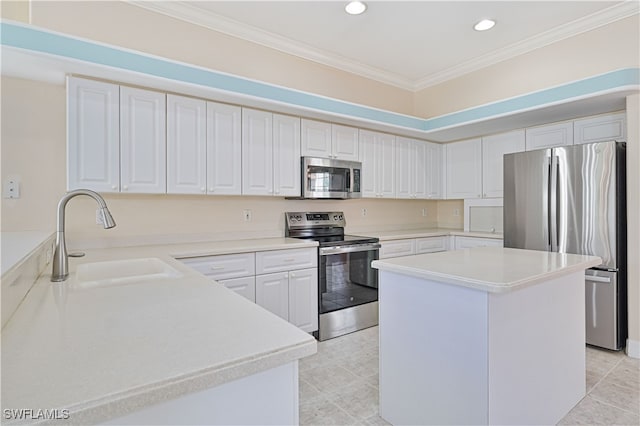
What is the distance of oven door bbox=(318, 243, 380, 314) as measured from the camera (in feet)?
10.5

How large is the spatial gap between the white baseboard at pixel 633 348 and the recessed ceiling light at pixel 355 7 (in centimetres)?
355

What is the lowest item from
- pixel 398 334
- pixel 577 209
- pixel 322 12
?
pixel 398 334

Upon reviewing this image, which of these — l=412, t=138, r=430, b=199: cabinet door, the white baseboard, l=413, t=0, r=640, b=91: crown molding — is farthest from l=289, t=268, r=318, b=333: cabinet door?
l=413, t=0, r=640, b=91: crown molding

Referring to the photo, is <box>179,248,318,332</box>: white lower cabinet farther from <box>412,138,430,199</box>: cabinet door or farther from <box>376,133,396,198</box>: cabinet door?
Result: <box>412,138,430,199</box>: cabinet door

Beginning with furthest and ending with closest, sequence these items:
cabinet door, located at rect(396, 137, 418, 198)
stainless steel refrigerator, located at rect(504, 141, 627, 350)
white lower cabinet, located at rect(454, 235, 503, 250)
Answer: cabinet door, located at rect(396, 137, 418, 198)
white lower cabinet, located at rect(454, 235, 503, 250)
stainless steel refrigerator, located at rect(504, 141, 627, 350)

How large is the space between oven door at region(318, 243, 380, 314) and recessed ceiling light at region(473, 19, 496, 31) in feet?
7.60

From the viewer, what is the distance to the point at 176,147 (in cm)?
275

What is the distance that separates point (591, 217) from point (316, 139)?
2.55 m

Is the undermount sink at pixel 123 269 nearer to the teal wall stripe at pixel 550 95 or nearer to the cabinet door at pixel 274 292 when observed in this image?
the cabinet door at pixel 274 292

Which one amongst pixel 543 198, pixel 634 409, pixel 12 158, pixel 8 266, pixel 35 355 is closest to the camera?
pixel 35 355

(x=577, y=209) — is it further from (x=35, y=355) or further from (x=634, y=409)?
(x=35, y=355)

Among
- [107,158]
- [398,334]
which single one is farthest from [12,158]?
[398,334]

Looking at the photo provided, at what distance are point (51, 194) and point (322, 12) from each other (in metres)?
2.66

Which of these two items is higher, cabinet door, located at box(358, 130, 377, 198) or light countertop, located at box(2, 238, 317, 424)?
cabinet door, located at box(358, 130, 377, 198)
